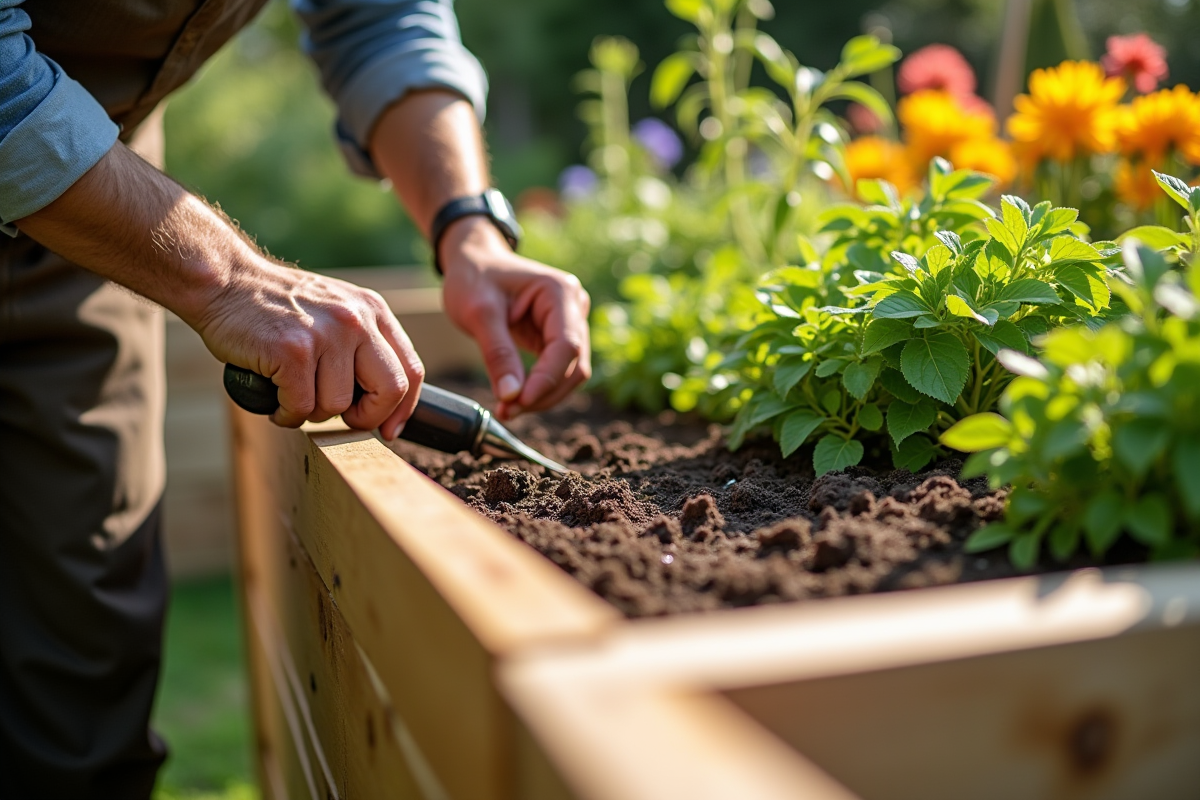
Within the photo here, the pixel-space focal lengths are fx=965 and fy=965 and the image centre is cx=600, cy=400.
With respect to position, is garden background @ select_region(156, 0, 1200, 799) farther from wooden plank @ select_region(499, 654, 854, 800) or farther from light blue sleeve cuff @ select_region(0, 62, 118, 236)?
wooden plank @ select_region(499, 654, 854, 800)

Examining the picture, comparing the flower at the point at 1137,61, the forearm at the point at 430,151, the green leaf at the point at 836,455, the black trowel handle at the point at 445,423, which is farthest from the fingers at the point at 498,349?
the flower at the point at 1137,61

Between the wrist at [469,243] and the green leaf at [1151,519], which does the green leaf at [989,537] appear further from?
the wrist at [469,243]

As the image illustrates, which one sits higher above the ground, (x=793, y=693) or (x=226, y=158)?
(x=793, y=693)

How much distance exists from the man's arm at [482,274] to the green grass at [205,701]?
51.0 inches

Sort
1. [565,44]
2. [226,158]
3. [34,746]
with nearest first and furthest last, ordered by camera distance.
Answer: [34,746], [226,158], [565,44]

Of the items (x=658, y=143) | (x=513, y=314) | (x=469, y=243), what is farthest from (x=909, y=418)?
(x=658, y=143)

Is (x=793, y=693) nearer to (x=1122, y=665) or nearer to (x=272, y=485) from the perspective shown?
(x=1122, y=665)

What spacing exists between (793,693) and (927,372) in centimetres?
53

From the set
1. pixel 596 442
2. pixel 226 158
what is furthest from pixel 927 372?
pixel 226 158

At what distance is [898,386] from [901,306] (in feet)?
0.44

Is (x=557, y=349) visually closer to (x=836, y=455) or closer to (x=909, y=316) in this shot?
(x=836, y=455)

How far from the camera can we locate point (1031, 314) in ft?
3.17

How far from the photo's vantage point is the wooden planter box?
0.42 m

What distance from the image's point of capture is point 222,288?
1011 mm
